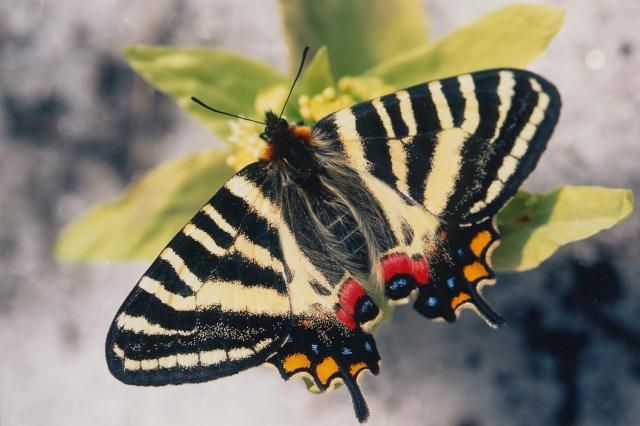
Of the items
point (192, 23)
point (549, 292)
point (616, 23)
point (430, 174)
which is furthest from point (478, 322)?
point (192, 23)

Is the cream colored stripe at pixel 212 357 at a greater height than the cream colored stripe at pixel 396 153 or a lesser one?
lesser

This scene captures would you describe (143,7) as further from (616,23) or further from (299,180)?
(616,23)

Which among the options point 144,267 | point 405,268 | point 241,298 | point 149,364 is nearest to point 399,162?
point 405,268

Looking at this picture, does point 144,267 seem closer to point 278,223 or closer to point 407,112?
point 278,223

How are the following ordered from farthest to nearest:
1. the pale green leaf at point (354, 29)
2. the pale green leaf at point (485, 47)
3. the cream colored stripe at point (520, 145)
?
the pale green leaf at point (354, 29)
the pale green leaf at point (485, 47)
the cream colored stripe at point (520, 145)

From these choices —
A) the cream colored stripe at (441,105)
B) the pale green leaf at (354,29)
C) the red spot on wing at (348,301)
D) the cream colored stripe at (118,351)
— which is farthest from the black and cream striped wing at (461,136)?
the cream colored stripe at (118,351)

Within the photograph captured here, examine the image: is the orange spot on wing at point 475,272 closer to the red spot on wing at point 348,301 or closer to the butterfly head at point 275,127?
the red spot on wing at point 348,301

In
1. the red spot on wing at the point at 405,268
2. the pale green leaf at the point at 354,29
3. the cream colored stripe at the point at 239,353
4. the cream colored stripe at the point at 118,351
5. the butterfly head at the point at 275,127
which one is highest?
the pale green leaf at the point at 354,29
